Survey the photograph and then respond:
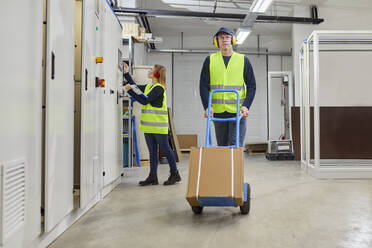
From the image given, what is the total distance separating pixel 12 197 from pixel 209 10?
27.4 feet

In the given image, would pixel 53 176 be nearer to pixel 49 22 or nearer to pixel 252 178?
pixel 49 22

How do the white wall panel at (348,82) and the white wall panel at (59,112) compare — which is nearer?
the white wall panel at (59,112)

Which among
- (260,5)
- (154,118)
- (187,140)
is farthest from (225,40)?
(187,140)

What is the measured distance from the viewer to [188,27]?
31.3ft

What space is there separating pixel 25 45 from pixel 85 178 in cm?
127

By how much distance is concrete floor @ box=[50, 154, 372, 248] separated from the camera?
6.14 ft

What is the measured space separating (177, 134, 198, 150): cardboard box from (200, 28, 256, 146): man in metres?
6.54

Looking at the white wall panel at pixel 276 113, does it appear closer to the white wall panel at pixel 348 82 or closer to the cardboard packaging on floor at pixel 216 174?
the white wall panel at pixel 348 82

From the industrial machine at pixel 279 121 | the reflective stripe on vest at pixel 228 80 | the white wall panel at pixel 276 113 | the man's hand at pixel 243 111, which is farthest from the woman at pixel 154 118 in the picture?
the white wall panel at pixel 276 113

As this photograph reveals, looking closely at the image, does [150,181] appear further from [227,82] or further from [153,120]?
[227,82]

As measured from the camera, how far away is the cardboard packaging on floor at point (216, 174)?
216cm

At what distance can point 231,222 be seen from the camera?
7.45 feet

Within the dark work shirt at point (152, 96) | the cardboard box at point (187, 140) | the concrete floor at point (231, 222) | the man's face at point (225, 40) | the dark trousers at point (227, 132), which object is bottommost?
the concrete floor at point (231, 222)

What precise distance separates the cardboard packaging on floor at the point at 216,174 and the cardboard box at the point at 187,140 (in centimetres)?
696
